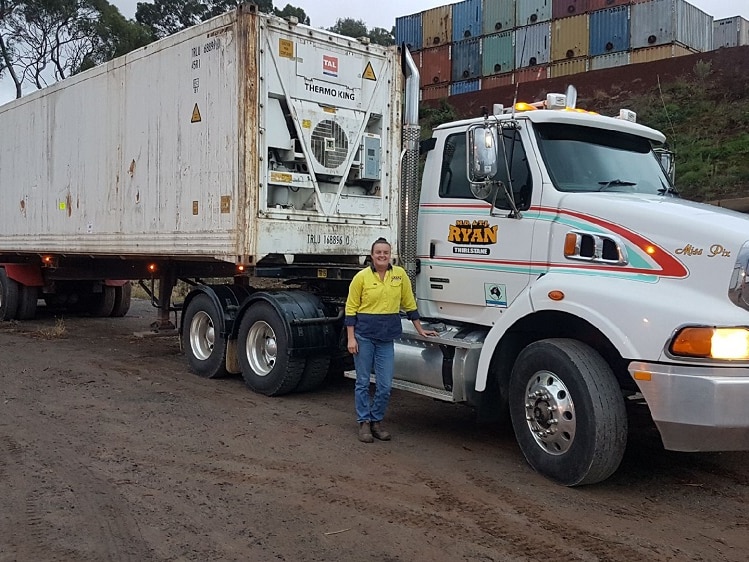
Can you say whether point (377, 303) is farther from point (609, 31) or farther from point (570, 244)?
point (609, 31)

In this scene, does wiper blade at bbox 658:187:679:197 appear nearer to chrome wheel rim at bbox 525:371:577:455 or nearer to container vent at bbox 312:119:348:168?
chrome wheel rim at bbox 525:371:577:455

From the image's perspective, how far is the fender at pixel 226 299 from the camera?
8.55m

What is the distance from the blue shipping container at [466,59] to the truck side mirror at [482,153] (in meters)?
29.2

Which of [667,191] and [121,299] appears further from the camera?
[121,299]

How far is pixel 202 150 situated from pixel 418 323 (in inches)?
132

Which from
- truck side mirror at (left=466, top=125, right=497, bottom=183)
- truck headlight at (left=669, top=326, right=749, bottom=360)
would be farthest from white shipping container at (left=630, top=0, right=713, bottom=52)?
truck headlight at (left=669, top=326, right=749, bottom=360)

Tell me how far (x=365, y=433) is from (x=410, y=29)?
33308mm

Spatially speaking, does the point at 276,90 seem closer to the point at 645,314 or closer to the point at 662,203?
the point at 662,203

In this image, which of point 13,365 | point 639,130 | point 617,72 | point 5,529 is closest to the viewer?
point 5,529

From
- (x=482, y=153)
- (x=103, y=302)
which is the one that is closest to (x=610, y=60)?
(x=103, y=302)

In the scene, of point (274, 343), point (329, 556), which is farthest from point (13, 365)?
point (329, 556)

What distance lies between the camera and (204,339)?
9.24 meters

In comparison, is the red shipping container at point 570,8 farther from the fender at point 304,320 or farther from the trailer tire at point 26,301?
the fender at point 304,320

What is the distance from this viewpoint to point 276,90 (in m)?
7.75
